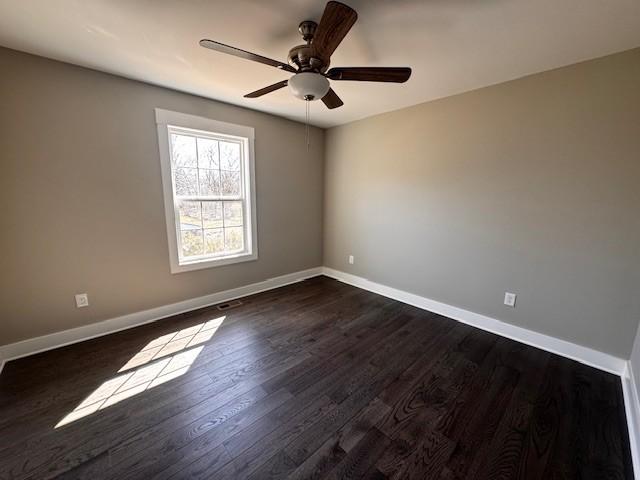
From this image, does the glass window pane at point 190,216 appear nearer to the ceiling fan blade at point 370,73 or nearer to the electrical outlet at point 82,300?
the electrical outlet at point 82,300

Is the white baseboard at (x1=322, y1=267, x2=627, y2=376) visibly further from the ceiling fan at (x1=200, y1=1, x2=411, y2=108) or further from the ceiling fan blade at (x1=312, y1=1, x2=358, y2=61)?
the ceiling fan blade at (x1=312, y1=1, x2=358, y2=61)

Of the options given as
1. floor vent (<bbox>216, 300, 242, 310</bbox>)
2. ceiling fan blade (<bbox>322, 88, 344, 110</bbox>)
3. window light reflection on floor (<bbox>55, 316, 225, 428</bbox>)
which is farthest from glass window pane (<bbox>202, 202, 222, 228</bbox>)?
ceiling fan blade (<bbox>322, 88, 344, 110</bbox>)

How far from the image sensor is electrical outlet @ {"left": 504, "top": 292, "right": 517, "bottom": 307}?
95.6 inches

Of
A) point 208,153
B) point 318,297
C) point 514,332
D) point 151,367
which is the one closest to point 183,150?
point 208,153

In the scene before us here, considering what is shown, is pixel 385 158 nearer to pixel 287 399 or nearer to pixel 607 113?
pixel 607 113

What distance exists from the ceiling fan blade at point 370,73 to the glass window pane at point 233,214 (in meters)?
2.07

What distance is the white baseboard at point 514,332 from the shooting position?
203 centimetres

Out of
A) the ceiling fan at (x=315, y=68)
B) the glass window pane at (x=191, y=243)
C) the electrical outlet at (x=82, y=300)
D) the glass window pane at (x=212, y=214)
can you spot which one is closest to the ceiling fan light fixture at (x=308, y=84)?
the ceiling fan at (x=315, y=68)

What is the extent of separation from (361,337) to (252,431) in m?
1.28

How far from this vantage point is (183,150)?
9.06 ft

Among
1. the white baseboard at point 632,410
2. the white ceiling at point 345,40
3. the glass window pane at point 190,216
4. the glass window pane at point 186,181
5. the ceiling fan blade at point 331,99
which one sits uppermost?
the white ceiling at point 345,40

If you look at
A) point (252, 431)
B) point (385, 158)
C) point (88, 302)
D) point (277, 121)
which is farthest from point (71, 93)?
point (385, 158)

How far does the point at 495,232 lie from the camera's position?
8.17 feet

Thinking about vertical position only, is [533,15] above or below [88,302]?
A: above
